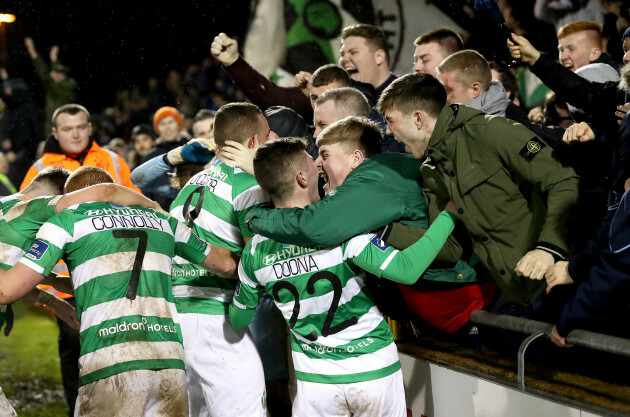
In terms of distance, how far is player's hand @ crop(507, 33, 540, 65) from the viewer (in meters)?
4.05

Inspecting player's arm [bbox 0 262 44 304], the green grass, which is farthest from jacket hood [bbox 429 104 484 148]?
the green grass

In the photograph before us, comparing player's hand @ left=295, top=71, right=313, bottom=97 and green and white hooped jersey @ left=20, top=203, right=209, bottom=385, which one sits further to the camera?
player's hand @ left=295, top=71, right=313, bottom=97

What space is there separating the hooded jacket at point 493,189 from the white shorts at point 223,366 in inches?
59.0

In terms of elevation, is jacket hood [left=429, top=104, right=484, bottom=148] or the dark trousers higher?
jacket hood [left=429, top=104, right=484, bottom=148]

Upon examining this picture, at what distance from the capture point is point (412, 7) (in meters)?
8.19

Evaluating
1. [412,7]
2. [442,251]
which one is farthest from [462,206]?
[412,7]

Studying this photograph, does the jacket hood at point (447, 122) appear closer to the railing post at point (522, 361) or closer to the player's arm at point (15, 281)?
the railing post at point (522, 361)

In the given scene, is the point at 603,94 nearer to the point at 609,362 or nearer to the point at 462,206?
the point at 462,206

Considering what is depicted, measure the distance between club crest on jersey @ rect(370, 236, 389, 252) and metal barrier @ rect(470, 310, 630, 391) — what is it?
0.59 meters

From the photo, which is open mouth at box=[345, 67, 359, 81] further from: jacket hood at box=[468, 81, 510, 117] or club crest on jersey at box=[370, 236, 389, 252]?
club crest on jersey at box=[370, 236, 389, 252]

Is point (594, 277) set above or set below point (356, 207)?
below

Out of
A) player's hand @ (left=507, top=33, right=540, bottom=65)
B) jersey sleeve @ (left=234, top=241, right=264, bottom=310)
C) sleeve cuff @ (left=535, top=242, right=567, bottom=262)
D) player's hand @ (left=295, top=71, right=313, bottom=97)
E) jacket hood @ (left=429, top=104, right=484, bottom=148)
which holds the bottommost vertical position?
jersey sleeve @ (left=234, top=241, right=264, bottom=310)

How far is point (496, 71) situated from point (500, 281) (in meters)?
2.88

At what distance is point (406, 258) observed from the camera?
344cm
